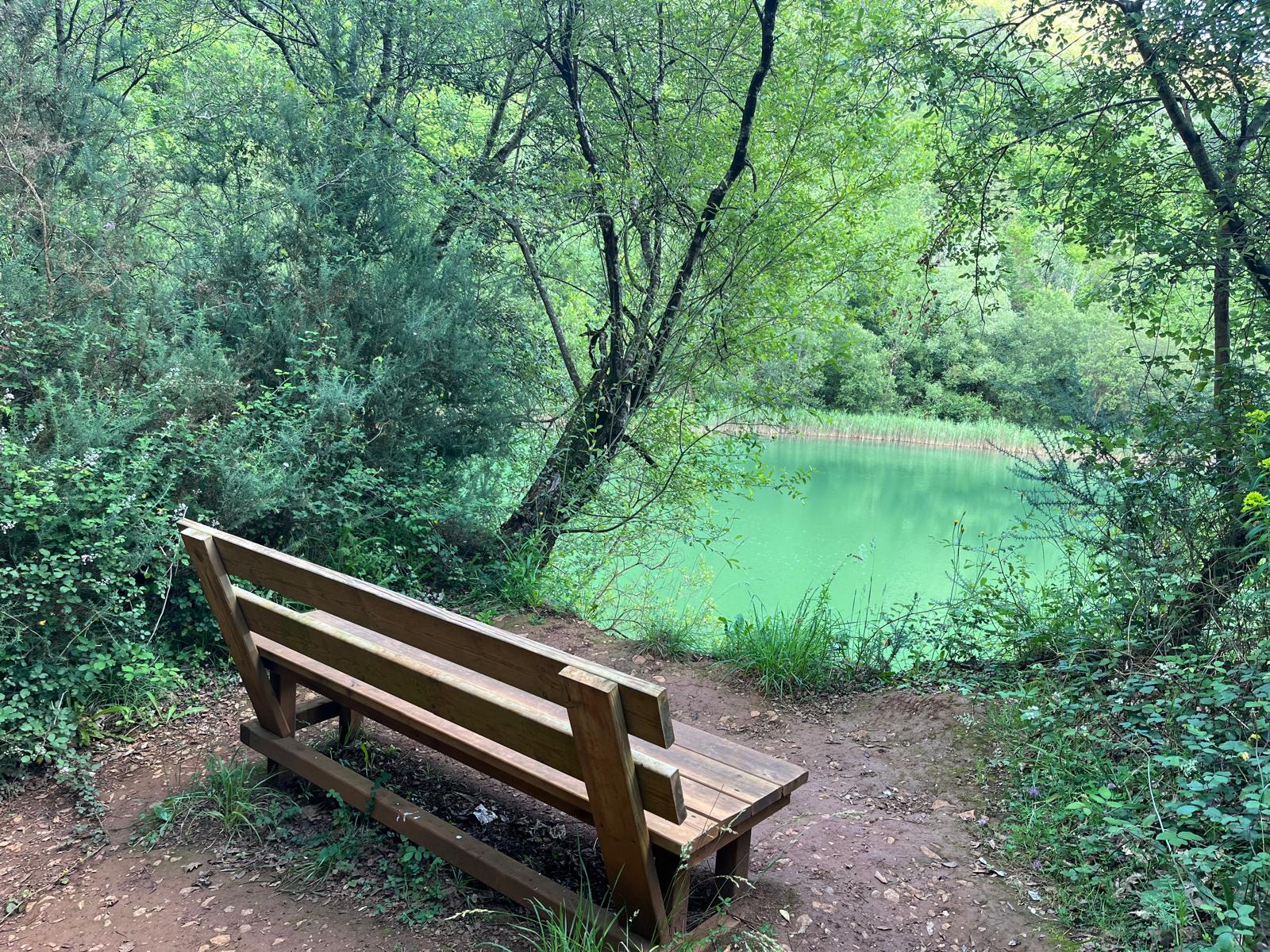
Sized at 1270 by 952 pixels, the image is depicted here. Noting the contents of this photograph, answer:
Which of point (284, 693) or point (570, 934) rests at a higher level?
point (284, 693)

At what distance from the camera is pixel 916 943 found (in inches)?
89.2

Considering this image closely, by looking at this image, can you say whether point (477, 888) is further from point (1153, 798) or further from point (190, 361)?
point (190, 361)

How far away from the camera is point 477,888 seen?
7.84 feet

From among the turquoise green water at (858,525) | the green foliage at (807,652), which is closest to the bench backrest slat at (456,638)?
the green foliage at (807,652)

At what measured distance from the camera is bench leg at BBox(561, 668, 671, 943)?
5.57 ft

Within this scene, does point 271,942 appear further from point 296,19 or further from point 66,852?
point 296,19

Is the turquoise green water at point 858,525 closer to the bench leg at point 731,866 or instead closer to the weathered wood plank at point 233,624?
the bench leg at point 731,866

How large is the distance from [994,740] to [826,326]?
12.5ft

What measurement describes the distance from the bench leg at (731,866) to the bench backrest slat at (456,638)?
700mm

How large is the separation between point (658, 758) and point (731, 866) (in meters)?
0.34

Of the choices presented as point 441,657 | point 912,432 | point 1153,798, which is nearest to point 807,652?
point 1153,798

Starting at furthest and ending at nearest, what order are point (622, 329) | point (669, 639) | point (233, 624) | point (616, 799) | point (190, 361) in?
point (622, 329)
point (669, 639)
point (190, 361)
point (233, 624)
point (616, 799)

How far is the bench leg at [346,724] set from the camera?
10.2 ft

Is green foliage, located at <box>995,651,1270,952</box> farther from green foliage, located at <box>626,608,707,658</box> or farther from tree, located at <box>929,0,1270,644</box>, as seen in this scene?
green foliage, located at <box>626,608,707,658</box>
